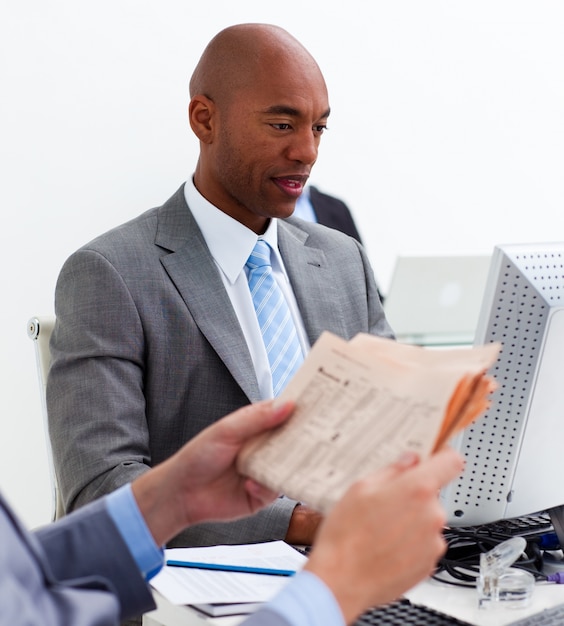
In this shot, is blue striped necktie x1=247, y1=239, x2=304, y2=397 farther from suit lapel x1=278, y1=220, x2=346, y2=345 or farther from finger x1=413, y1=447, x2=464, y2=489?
finger x1=413, y1=447, x2=464, y2=489

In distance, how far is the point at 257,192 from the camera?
6.88ft

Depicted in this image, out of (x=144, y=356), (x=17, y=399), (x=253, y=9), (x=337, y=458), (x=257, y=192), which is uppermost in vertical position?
(x=253, y=9)

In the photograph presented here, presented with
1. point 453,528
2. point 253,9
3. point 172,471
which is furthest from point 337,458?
point 253,9

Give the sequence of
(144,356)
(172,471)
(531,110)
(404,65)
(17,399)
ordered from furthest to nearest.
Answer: (531,110) → (404,65) → (17,399) → (144,356) → (172,471)

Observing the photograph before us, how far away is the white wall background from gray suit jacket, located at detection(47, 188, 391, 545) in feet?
6.49

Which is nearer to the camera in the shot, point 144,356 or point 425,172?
point 144,356

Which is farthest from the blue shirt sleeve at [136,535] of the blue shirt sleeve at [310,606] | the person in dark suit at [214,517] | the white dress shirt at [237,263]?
the white dress shirt at [237,263]

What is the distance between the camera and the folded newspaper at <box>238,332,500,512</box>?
0.92 meters

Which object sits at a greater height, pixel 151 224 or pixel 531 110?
pixel 531 110

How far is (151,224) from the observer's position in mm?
2059

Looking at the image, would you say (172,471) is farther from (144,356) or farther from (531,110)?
(531,110)

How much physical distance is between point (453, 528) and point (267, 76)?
1025 millimetres

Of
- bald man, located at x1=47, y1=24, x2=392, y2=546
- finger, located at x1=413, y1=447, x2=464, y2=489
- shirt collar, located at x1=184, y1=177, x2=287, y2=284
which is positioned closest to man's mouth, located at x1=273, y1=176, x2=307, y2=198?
bald man, located at x1=47, y1=24, x2=392, y2=546

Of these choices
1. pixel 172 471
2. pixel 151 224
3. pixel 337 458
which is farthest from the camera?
pixel 151 224
